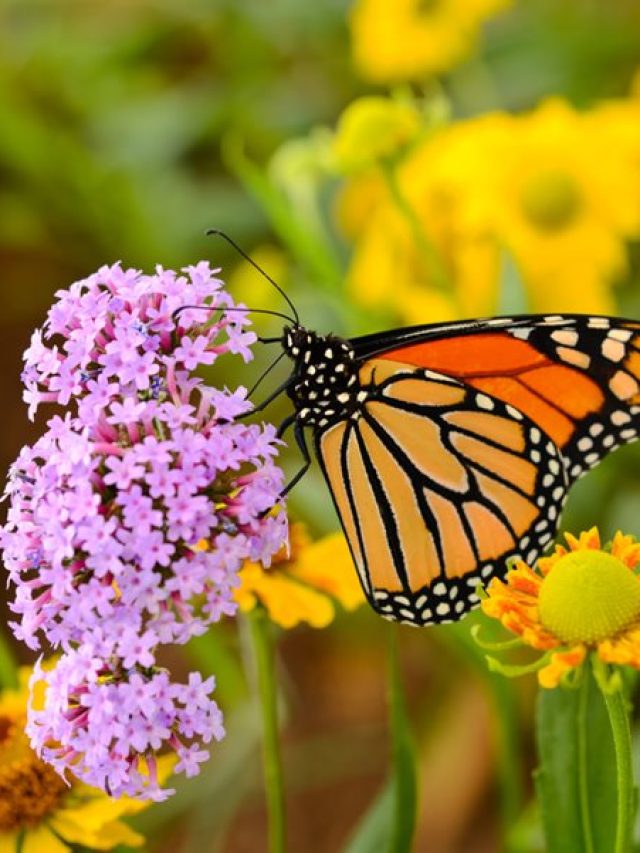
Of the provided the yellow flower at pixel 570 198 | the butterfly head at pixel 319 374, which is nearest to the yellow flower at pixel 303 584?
the butterfly head at pixel 319 374

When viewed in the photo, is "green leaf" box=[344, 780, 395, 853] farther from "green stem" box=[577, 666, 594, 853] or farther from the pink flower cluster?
the pink flower cluster

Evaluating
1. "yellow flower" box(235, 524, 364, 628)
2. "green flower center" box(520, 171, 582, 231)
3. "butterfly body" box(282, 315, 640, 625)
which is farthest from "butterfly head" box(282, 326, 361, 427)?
→ "green flower center" box(520, 171, 582, 231)

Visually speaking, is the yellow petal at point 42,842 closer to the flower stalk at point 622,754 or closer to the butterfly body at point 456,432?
the butterfly body at point 456,432

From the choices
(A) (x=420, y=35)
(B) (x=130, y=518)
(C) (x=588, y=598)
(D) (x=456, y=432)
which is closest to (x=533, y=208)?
(A) (x=420, y=35)

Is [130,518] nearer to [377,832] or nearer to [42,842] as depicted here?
[42,842]

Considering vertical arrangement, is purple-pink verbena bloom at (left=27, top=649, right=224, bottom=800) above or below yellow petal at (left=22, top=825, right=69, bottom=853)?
above

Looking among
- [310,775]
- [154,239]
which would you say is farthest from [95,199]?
[310,775]
